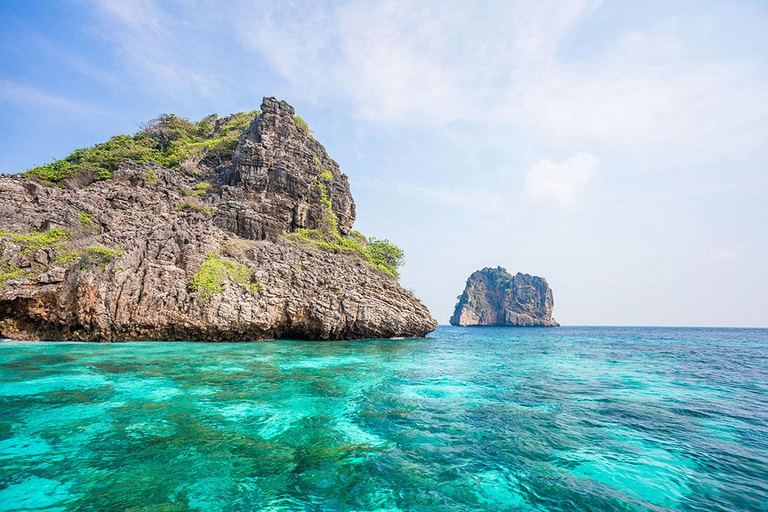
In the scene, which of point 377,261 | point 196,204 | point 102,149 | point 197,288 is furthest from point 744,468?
point 102,149

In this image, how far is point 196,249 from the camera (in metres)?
25.3

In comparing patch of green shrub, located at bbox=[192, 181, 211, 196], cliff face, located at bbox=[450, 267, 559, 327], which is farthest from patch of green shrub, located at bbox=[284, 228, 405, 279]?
cliff face, located at bbox=[450, 267, 559, 327]

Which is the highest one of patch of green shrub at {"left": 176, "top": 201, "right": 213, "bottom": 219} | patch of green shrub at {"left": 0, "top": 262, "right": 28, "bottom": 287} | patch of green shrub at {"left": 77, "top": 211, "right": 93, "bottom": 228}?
patch of green shrub at {"left": 176, "top": 201, "right": 213, "bottom": 219}

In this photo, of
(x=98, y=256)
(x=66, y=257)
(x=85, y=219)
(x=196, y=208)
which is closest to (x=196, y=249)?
(x=98, y=256)

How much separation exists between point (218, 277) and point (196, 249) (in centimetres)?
325

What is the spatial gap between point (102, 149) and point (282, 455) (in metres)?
47.5

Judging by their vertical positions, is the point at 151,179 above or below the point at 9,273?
above

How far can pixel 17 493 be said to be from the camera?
4562 mm

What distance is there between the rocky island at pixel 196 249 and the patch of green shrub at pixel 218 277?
106mm

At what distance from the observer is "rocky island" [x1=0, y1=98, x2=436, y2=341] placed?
20672 mm

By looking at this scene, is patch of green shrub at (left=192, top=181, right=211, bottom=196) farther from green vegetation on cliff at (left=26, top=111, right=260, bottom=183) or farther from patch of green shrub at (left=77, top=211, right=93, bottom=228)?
patch of green shrub at (left=77, top=211, right=93, bottom=228)

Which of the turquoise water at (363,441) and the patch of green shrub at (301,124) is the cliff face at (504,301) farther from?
the turquoise water at (363,441)

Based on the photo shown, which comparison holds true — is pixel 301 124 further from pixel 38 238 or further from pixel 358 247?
pixel 38 238

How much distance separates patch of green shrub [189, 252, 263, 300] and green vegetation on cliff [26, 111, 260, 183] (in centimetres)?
1919
